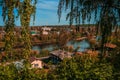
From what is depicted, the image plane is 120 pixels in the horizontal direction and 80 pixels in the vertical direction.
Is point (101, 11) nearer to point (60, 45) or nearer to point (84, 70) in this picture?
point (84, 70)

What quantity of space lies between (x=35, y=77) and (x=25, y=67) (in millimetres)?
281

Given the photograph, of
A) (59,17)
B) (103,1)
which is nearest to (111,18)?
(103,1)

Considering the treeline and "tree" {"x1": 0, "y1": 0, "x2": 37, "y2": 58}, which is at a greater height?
"tree" {"x1": 0, "y1": 0, "x2": 37, "y2": 58}

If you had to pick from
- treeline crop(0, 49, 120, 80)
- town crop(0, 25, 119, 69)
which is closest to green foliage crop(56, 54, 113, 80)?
treeline crop(0, 49, 120, 80)

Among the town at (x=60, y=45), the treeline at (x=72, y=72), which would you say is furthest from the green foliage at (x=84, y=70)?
the town at (x=60, y=45)

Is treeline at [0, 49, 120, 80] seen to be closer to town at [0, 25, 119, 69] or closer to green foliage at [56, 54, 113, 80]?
green foliage at [56, 54, 113, 80]

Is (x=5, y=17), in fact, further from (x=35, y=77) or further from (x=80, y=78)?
(x=80, y=78)

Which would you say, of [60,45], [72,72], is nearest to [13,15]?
[72,72]

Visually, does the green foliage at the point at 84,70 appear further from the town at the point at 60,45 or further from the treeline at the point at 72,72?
the town at the point at 60,45

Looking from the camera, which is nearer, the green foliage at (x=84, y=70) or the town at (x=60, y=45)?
the green foliage at (x=84, y=70)

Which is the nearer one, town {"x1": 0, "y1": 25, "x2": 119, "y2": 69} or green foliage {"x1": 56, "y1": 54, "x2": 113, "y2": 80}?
green foliage {"x1": 56, "y1": 54, "x2": 113, "y2": 80}

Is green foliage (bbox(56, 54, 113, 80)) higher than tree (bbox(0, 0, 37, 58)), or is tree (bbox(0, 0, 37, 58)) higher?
tree (bbox(0, 0, 37, 58))

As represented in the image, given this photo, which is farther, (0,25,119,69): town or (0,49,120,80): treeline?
(0,25,119,69): town

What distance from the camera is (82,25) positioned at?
16.6 feet
